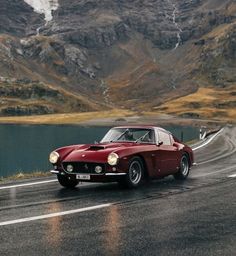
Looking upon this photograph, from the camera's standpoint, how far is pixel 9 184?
1644cm

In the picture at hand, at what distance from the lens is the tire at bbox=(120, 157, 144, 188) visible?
14.4 metres

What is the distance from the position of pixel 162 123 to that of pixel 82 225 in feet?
544

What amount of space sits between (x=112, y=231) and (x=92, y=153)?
18.5ft

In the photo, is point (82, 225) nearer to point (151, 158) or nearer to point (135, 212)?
point (135, 212)

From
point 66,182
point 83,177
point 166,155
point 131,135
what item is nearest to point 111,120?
point 166,155

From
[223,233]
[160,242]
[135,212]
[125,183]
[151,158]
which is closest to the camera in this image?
[160,242]

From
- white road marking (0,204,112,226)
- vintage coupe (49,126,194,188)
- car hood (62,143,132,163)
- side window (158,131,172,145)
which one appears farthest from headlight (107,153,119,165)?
side window (158,131,172,145)

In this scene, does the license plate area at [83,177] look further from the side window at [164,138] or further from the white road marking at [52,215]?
the side window at [164,138]

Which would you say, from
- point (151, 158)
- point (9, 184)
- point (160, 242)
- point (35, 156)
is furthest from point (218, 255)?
point (35, 156)

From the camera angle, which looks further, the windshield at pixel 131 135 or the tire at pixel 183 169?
the tire at pixel 183 169

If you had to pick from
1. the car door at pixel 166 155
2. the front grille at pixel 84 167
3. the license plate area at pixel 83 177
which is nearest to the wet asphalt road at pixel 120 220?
the license plate area at pixel 83 177

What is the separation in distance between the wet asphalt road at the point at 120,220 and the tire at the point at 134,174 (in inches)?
9.8

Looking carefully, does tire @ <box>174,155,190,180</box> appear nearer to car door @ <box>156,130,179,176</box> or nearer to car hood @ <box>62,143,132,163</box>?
car door @ <box>156,130,179,176</box>

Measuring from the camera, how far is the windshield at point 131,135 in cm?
1619
